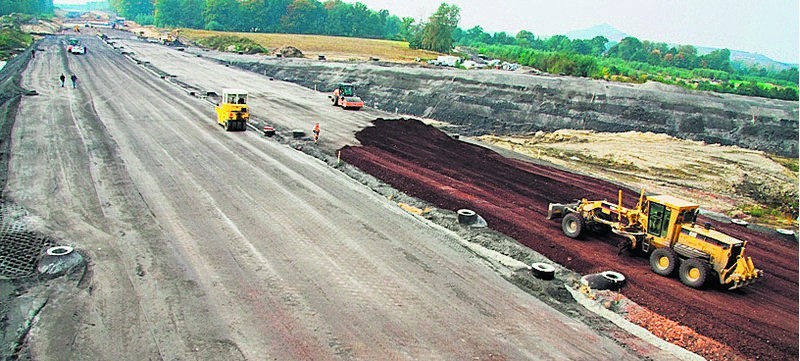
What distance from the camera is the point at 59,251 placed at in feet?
43.8

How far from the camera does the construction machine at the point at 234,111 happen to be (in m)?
30.6

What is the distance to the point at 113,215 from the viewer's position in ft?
54.1

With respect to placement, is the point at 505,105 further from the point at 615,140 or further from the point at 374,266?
the point at 374,266

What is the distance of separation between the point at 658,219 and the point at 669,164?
1820 cm

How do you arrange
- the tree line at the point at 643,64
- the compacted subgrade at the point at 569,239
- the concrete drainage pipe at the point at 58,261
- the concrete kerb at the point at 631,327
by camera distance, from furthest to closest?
the tree line at the point at 643,64, the concrete drainage pipe at the point at 58,261, the compacted subgrade at the point at 569,239, the concrete kerb at the point at 631,327

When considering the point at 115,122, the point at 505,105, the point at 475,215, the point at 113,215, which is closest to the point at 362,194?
the point at 475,215

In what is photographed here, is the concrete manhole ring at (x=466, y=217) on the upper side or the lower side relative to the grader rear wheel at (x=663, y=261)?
lower

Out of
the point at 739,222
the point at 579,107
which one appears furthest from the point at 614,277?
the point at 579,107

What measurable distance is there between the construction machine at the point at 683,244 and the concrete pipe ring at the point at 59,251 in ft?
48.6

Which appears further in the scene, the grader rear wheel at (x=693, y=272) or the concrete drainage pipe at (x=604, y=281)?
the concrete drainage pipe at (x=604, y=281)

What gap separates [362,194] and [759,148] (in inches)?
1142

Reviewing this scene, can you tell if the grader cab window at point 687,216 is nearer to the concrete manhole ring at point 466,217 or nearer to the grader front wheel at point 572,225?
the grader front wheel at point 572,225

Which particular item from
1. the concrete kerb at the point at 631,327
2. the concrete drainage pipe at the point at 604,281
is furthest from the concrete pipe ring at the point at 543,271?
the concrete drainage pipe at the point at 604,281

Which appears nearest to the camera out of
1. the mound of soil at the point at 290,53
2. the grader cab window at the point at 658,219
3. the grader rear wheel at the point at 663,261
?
the grader rear wheel at the point at 663,261
